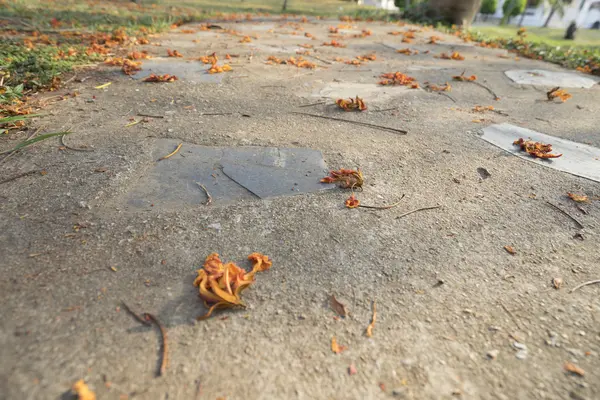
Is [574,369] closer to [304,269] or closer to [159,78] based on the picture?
[304,269]

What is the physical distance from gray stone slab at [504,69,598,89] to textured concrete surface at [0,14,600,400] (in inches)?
85.5

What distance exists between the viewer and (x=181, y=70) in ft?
14.9

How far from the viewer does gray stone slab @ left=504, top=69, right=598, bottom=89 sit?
5.11 meters

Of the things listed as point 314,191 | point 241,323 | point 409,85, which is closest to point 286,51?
point 409,85

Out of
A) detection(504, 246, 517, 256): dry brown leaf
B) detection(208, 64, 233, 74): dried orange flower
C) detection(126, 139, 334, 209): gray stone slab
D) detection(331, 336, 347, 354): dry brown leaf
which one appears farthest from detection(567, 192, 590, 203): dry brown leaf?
detection(208, 64, 233, 74): dried orange flower

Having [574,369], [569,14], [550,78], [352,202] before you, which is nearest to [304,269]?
[352,202]

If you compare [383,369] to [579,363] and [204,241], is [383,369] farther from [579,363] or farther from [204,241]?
[204,241]

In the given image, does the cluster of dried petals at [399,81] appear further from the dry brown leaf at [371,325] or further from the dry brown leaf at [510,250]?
the dry brown leaf at [371,325]

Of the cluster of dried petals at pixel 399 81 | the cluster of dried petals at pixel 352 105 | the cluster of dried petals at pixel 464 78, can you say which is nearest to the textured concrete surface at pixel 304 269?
the cluster of dried petals at pixel 352 105

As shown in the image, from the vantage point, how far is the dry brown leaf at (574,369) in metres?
1.40

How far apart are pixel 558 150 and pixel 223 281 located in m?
3.11

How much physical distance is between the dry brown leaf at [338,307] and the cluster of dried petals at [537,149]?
237 centimetres

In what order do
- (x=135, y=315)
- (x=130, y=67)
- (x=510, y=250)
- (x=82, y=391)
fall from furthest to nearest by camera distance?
(x=130, y=67), (x=510, y=250), (x=135, y=315), (x=82, y=391)

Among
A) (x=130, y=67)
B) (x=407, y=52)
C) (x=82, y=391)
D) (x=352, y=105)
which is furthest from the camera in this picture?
(x=407, y=52)
